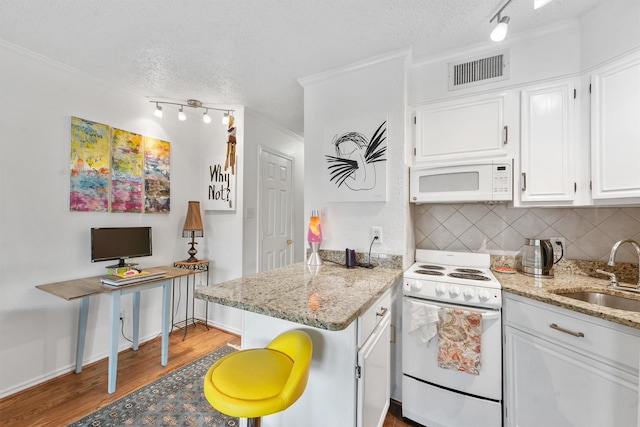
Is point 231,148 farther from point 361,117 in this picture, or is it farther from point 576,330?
point 576,330

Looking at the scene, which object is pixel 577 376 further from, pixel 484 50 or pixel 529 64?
pixel 484 50

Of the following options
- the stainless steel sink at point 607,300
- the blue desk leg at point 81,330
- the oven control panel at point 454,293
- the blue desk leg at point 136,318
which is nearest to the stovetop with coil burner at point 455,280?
the oven control panel at point 454,293

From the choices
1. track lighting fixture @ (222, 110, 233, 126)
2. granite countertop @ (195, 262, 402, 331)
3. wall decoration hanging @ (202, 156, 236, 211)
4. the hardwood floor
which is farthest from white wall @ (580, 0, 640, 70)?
wall decoration hanging @ (202, 156, 236, 211)

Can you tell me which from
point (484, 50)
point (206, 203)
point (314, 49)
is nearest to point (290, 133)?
point (206, 203)

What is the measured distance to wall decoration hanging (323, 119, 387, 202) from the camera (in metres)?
1.94

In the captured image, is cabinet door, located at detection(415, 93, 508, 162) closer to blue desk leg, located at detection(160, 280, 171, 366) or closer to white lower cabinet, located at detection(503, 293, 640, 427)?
white lower cabinet, located at detection(503, 293, 640, 427)

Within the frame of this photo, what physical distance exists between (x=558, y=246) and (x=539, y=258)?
0.22m

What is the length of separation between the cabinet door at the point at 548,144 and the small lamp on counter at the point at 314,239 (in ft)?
4.62

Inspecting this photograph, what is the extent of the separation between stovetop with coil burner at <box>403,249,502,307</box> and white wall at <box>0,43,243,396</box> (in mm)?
2681

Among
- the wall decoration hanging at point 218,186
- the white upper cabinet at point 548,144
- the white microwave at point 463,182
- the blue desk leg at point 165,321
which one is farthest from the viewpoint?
the wall decoration hanging at point 218,186

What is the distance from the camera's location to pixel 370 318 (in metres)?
1.20

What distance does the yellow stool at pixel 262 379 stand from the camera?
2.71ft

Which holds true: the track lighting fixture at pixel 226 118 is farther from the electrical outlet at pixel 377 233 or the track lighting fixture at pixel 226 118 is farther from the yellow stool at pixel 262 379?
the yellow stool at pixel 262 379

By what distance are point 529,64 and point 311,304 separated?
2084mm
